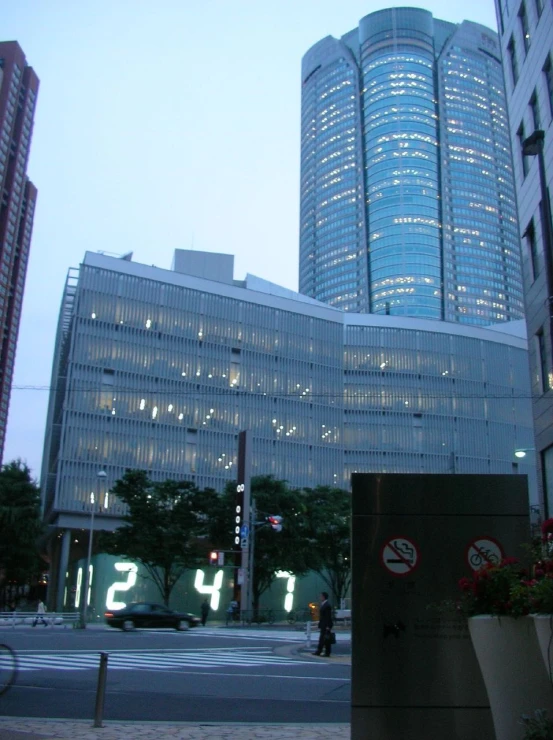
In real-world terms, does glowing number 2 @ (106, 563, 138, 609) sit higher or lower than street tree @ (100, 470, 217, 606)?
lower

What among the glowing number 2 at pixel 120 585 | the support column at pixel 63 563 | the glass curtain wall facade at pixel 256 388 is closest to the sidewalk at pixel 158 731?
the glowing number 2 at pixel 120 585

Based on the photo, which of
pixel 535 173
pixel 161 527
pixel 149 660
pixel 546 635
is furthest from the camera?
pixel 161 527

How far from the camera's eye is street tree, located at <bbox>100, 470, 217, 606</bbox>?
5575cm

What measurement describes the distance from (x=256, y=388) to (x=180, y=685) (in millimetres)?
75013

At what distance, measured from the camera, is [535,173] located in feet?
82.8

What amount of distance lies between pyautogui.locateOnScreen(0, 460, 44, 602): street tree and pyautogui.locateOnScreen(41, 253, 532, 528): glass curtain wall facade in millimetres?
10917

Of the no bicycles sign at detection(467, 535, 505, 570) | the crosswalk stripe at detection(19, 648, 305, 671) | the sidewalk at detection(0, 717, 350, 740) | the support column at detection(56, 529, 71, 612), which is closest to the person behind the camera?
the no bicycles sign at detection(467, 535, 505, 570)

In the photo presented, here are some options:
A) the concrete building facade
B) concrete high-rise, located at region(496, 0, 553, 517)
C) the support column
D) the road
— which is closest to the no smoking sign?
the road

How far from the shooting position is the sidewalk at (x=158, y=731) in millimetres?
7945

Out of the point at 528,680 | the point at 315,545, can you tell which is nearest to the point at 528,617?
the point at 528,680

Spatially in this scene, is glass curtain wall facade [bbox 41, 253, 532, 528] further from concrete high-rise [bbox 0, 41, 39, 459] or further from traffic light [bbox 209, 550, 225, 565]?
concrete high-rise [bbox 0, 41, 39, 459]

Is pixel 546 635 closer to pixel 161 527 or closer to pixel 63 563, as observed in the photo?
pixel 161 527

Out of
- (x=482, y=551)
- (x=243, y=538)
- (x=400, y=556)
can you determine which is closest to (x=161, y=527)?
(x=243, y=538)

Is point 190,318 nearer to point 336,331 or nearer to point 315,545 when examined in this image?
point 336,331
